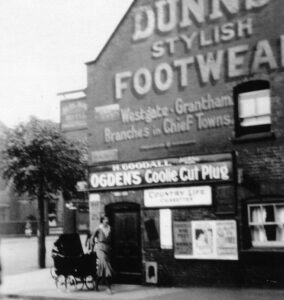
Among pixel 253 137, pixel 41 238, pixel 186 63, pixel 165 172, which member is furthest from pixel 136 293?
pixel 41 238

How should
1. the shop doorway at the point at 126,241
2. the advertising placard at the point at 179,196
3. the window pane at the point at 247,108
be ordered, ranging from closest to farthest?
the window pane at the point at 247,108 < the advertising placard at the point at 179,196 < the shop doorway at the point at 126,241

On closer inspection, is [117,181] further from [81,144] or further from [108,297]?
[81,144]

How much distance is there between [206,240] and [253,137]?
9.47 ft

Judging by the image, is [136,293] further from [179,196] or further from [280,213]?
[280,213]

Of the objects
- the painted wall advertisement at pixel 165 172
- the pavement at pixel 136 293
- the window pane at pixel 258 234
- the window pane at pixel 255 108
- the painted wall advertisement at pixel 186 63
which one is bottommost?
the pavement at pixel 136 293

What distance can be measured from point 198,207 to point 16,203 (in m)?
47.0

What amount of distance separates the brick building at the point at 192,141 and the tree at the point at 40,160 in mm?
4029

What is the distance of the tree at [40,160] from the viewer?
1995 cm

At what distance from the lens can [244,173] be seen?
44.7 ft

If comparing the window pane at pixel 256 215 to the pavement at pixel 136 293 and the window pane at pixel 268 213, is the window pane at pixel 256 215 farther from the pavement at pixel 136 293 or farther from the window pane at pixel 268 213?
the pavement at pixel 136 293

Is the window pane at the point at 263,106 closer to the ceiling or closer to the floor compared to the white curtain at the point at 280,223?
closer to the ceiling

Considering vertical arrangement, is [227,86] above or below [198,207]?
above

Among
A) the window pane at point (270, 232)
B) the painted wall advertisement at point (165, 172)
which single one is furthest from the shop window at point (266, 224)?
the painted wall advertisement at point (165, 172)

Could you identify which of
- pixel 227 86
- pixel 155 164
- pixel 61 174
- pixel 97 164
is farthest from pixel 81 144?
pixel 227 86
